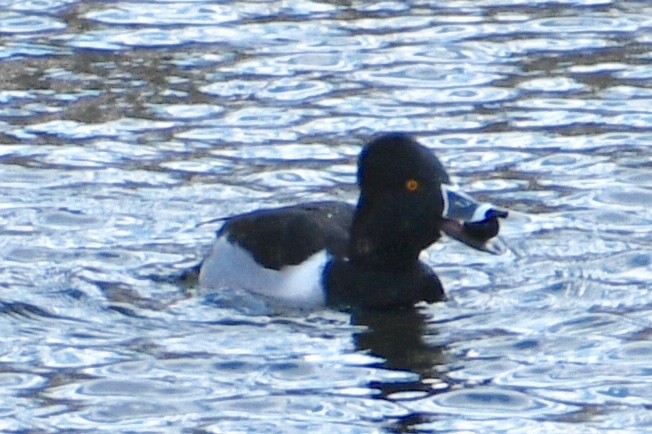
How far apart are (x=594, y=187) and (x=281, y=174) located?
179 cm

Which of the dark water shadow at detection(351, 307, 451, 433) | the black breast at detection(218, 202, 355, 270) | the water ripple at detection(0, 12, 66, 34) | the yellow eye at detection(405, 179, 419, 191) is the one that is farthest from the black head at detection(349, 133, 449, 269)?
the water ripple at detection(0, 12, 66, 34)

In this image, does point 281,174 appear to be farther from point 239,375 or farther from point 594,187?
point 239,375

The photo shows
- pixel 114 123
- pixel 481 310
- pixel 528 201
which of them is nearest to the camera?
pixel 481 310

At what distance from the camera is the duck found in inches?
419

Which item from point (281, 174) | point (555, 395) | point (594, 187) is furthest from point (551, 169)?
point (555, 395)

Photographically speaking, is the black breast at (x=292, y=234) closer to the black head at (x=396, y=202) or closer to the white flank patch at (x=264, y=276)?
the white flank patch at (x=264, y=276)

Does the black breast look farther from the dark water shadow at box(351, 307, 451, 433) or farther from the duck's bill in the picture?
the duck's bill

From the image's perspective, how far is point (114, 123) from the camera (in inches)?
535

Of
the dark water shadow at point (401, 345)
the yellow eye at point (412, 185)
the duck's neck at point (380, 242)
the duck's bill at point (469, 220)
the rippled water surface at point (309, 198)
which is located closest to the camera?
the rippled water surface at point (309, 198)

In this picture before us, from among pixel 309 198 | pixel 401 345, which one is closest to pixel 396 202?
pixel 401 345

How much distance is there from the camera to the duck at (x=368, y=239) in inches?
419

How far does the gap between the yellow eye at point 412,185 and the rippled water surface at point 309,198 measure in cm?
60

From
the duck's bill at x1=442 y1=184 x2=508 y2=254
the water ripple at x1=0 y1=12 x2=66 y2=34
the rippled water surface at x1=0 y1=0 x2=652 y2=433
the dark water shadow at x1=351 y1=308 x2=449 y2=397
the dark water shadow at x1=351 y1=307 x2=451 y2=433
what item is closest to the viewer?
the rippled water surface at x1=0 y1=0 x2=652 y2=433

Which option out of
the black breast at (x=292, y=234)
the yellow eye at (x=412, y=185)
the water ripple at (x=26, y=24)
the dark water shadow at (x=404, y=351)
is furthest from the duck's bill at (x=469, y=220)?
the water ripple at (x=26, y=24)
